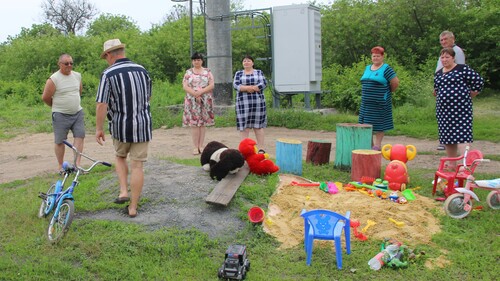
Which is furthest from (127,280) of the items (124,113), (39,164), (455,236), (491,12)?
(491,12)

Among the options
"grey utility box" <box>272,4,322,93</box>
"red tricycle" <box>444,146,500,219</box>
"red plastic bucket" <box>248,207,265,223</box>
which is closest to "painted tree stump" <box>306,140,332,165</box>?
"red tricycle" <box>444,146,500,219</box>

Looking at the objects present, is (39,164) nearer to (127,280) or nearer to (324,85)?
(127,280)

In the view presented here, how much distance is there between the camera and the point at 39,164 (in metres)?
8.84

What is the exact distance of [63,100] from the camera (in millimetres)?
7363

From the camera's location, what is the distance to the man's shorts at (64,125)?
739 centimetres

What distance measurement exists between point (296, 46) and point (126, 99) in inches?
328

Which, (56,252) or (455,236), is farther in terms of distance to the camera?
(455,236)

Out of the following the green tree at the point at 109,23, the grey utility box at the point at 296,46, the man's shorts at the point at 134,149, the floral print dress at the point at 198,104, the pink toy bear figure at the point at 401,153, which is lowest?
the pink toy bear figure at the point at 401,153

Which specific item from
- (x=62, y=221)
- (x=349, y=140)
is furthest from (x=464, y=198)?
(x=62, y=221)

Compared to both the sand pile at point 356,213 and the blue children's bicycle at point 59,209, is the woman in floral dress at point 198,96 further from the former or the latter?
the blue children's bicycle at point 59,209

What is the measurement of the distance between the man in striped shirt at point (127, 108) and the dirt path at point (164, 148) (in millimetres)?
3285

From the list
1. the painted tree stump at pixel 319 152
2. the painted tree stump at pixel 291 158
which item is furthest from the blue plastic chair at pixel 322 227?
the painted tree stump at pixel 319 152

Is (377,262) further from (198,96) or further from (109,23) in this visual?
A: (109,23)

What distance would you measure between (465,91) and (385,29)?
12502 mm
